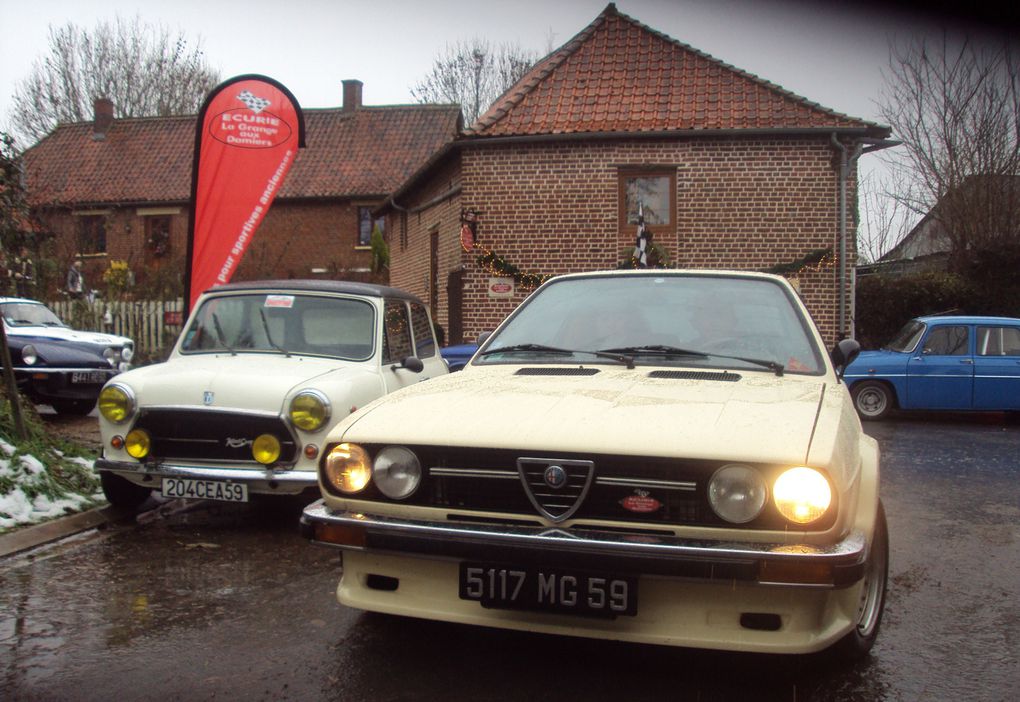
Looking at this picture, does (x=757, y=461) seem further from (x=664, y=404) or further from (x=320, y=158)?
(x=320, y=158)

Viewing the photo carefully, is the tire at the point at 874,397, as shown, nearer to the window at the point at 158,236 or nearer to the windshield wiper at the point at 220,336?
the windshield wiper at the point at 220,336

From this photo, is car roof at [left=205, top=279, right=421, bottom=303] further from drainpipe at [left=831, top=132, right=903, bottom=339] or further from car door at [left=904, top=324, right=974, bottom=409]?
drainpipe at [left=831, top=132, right=903, bottom=339]

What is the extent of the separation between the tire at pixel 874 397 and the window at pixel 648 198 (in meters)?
4.95

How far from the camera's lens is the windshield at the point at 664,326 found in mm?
4312

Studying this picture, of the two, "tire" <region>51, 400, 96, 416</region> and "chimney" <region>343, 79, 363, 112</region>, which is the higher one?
"chimney" <region>343, 79, 363, 112</region>

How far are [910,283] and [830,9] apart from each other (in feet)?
53.9

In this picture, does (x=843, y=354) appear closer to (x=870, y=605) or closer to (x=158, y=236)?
(x=870, y=605)

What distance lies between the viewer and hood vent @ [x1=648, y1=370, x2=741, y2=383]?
154 inches

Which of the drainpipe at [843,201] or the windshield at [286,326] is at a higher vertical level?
the drainpipe at [843,201]

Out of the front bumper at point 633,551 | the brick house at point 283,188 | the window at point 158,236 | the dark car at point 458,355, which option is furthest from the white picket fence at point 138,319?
the front bumper at point 633,551

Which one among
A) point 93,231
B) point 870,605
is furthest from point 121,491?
point 93,231

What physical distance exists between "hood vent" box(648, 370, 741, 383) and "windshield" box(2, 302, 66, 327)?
1073cm

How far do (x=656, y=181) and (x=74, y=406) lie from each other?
1048 cm

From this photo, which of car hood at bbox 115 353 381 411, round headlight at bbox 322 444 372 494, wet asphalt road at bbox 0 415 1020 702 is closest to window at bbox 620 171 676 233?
car hood at bbox 115 353 381 411
